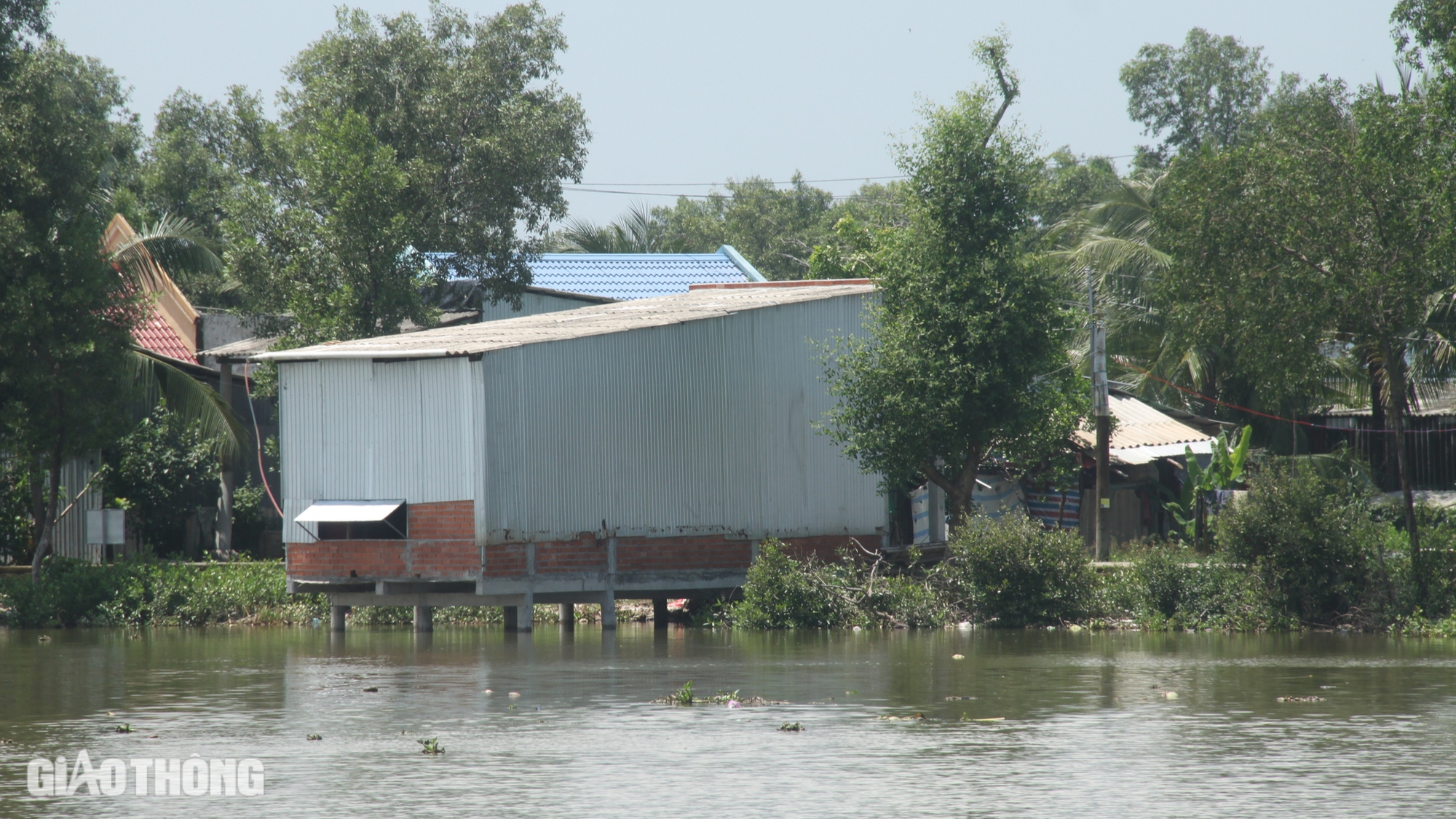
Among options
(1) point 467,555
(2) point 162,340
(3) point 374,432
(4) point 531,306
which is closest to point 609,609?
(1) point 467,555

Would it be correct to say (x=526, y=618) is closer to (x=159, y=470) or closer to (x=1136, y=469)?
(x=159, y=470)

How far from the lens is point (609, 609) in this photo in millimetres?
25469

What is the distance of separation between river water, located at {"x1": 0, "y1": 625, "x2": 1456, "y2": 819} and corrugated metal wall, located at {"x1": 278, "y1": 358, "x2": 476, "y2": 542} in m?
2.52

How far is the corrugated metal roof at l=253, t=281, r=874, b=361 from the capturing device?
23.5m

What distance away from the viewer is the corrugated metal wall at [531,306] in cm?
3550

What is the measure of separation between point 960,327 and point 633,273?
667 inches

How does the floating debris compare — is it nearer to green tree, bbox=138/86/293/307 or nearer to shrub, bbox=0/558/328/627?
shrub, bbox=0/558/328/627

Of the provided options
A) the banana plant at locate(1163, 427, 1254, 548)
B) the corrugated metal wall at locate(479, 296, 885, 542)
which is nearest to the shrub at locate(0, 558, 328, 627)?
the corrugated metal wall at locate(479, 296, 885, 542)

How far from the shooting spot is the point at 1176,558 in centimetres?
2469

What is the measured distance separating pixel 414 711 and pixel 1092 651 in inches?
391

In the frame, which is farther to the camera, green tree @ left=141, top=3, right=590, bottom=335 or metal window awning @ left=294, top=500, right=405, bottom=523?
green tree @ left=141, top=3, right=590, bottom=335

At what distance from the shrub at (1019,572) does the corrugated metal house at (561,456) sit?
2.87 m

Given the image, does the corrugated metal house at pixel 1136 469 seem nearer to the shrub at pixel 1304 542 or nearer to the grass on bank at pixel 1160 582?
the grass on bank at pixel 1160 582

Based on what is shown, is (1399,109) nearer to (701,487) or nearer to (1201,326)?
(1201,326)
